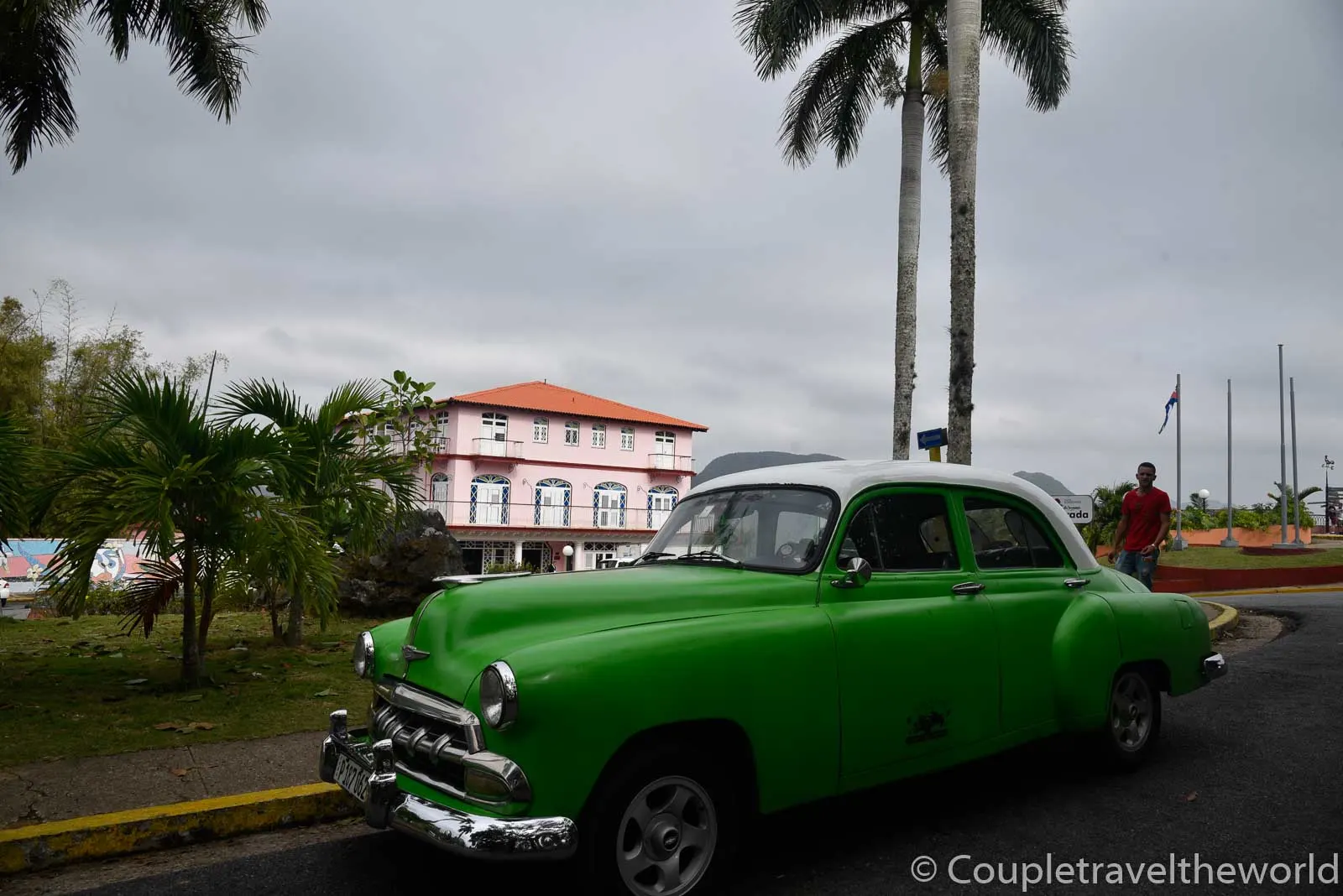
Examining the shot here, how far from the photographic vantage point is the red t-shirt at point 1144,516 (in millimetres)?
9555

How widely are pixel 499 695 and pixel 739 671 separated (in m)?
0.92

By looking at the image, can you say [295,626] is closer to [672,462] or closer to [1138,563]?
[1138,563]

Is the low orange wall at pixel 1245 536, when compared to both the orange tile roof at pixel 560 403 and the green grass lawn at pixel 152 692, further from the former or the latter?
the green grass lawn at pixel 152 692

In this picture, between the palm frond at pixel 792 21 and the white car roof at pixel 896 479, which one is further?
the palm frond at pixel 792 21

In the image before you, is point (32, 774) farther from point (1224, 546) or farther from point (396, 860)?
point (1224, 546)

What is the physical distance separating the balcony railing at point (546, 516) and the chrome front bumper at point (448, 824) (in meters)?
45.4

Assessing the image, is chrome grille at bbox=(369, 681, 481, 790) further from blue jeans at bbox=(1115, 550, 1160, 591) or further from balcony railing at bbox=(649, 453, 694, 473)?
balcony railing at bbox=(649, 453, 694, 473)

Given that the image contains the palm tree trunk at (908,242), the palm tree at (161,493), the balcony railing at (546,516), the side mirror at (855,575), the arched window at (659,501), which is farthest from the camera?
the arched window at (659,501)

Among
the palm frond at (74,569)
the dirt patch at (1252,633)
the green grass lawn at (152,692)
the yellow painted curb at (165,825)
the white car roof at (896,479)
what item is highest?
the white car roof at (896,479)

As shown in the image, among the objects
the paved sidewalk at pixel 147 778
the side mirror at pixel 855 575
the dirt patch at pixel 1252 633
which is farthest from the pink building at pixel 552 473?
the side mirror at pixel 855 575

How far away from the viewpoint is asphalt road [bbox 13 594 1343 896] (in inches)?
145

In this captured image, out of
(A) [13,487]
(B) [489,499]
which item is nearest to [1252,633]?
(A) [13,487]

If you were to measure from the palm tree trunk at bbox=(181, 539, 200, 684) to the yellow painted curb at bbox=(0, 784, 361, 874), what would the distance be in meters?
2.43

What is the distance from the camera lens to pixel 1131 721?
5203mm
